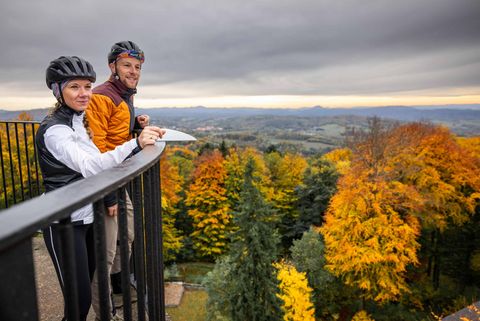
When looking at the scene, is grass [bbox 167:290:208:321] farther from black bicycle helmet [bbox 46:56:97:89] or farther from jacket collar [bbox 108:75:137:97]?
black bicycle helmet [bbox 46:56:97:89]

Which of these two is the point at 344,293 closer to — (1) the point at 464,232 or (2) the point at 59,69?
(1) the point at 464,232

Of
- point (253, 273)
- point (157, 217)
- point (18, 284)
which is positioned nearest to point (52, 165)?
point (157, 217)

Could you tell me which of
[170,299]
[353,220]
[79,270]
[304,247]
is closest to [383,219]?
[353,220]

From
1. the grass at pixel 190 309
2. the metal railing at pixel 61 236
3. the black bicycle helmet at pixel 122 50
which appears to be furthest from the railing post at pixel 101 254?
the grass at pixel 190 309

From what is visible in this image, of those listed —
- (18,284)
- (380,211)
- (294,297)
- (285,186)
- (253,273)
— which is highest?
(18,284)

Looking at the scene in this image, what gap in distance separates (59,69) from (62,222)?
2.01 m

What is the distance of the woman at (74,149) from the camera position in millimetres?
2244

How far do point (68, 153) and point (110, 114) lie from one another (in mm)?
1094

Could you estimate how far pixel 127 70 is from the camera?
11.2ft

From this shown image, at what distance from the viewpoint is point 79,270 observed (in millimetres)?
2344

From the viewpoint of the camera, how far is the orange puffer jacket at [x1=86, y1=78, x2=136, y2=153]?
120 inches

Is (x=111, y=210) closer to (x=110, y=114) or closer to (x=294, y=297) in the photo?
(x=110, y=114)

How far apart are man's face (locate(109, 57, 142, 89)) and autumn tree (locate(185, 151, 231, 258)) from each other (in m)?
20.9

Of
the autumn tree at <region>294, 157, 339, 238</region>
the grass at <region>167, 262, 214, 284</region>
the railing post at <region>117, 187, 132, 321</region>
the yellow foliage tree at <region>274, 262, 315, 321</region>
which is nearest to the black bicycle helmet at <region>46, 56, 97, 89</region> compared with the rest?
the railing post at <region>117, 187, 132, 321</region>
